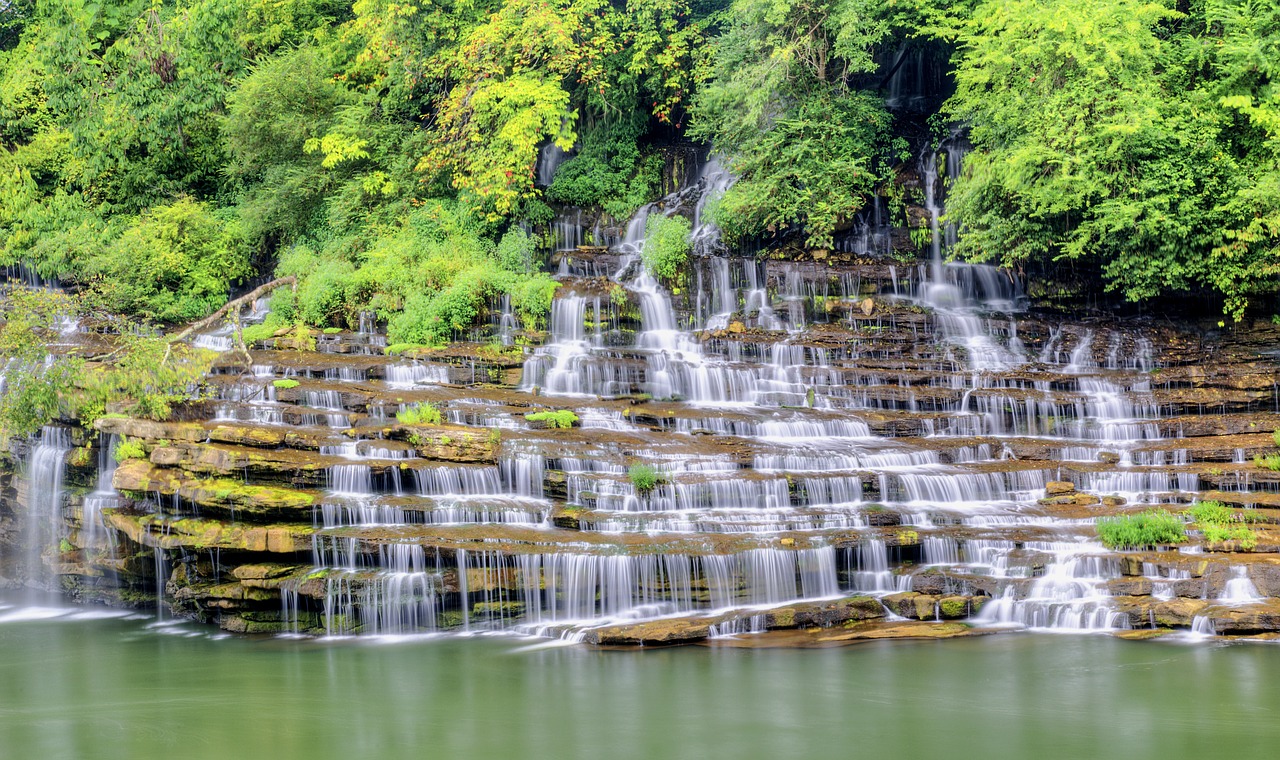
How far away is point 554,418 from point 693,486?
3.86m

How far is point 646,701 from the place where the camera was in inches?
466

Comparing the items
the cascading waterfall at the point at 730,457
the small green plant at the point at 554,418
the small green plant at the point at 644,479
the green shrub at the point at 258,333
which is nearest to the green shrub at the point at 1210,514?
the cascading waterfall at the point at 730,457

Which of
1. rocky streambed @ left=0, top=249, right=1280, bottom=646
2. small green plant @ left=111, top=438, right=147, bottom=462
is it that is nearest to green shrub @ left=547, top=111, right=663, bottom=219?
rocky streambed @ left=0, top=249, right=1280, bottom=646

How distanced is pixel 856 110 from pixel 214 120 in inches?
787

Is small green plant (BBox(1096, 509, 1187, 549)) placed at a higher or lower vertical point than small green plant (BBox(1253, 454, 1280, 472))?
lower

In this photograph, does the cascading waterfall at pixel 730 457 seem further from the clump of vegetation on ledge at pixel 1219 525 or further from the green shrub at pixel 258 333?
the green shrub at pixel 258 333

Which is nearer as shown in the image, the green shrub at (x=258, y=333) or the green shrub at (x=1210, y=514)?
the green shrub at (x=1210, y=514)

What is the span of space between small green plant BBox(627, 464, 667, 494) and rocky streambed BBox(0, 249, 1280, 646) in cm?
4

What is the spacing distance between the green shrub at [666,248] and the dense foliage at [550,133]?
156 cm

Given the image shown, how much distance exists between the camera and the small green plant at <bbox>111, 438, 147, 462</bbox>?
16844mm

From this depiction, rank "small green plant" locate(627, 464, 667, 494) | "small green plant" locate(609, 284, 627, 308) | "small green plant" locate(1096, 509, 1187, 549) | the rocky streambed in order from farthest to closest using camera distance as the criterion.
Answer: "small green plant" locate(609, 284, 627, 308), "small green plant" locate(627, 464, 667, 494), "small green plant" locate(1096, 509, 1187, 549), the rocky streambed

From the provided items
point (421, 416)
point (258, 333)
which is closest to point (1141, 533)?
point (421, 416)

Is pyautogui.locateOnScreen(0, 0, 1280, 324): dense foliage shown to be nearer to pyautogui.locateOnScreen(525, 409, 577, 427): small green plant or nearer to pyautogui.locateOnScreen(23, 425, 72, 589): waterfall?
pyautogui.locateOnScreen(525, 409, 577, 427): small green plant

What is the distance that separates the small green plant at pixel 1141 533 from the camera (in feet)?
49.7
